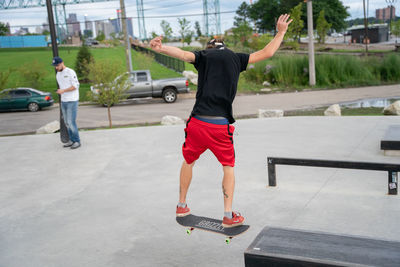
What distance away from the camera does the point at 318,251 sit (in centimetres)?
280

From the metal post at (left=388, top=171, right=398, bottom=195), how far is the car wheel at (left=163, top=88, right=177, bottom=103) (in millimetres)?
17315

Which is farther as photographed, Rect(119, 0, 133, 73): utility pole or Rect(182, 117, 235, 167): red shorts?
Rect(119, 0, 133, 73): utility pole

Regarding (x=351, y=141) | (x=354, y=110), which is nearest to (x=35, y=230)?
(x=351, y=141)

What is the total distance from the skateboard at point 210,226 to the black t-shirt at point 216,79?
3.57 ft

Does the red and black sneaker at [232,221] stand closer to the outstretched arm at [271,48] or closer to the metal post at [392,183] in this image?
the outstretched arm at [271,48]

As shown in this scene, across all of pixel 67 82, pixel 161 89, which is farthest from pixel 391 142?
pixel 161 89

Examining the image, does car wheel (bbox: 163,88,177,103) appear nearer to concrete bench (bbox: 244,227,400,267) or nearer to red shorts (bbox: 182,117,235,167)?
red shorts (bbox: 182,117,235,167)

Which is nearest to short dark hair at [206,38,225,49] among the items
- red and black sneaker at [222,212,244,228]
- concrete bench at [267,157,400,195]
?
red and black sneaker at [222,212,244,228]

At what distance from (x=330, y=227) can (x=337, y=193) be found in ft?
3.87

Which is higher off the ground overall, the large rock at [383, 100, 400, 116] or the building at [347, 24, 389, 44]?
the building at [347, 24, 389, 44]

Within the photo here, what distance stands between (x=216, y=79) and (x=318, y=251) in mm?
1770

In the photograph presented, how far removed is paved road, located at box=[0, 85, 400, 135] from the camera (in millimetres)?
15675

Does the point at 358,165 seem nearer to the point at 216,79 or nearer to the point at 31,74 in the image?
the point at 216,79

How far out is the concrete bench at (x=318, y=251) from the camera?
8.61ft
